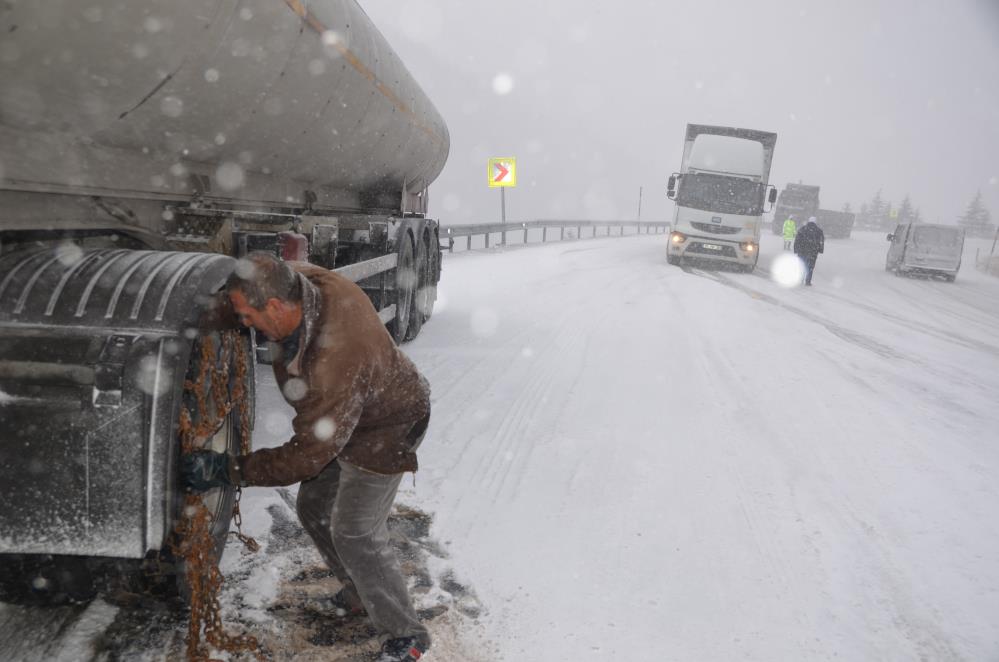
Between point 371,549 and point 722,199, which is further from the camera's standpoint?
point 722,199

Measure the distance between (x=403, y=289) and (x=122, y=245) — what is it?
13.6ft

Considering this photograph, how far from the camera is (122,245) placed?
10.4 feet

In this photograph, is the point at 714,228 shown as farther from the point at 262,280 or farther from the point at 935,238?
the point at 262,280

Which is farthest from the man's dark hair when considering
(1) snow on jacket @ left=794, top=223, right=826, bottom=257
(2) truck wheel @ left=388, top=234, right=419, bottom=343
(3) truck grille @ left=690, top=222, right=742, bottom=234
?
(1) snow on jacket @ left=794, top=223, right=826, bottom=257

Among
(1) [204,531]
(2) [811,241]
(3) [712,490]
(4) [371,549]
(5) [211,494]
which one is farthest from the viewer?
(2) [811,241]

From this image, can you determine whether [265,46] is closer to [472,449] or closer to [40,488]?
[40,488]

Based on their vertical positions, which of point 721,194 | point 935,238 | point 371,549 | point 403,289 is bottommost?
point 371,549

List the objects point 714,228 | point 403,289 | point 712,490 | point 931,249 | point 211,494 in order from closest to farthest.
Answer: point 211,494, point 712,490, point 403,289, point 714,228, point 931,249

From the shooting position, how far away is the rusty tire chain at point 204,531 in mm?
2219

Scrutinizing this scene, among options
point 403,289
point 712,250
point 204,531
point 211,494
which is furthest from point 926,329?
point 204,531

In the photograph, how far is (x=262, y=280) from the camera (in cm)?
203

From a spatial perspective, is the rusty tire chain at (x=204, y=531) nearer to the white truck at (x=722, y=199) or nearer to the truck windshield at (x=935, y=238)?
the white truck at (x=722, y=199)

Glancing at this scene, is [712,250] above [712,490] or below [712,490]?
above

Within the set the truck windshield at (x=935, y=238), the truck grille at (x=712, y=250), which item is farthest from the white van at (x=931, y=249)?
the truck grille at (x=712, y=250)
